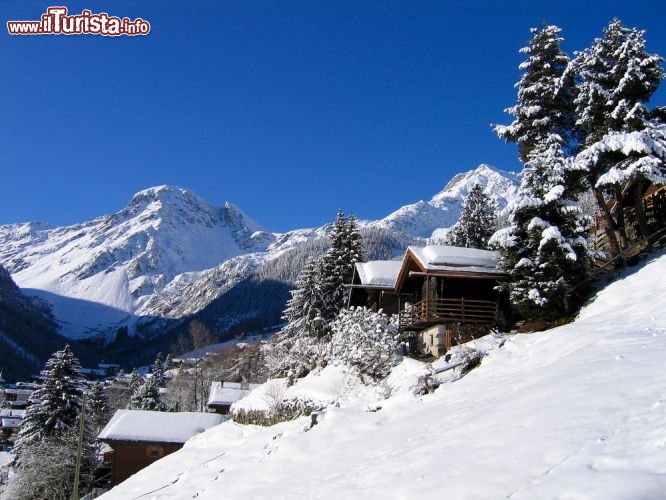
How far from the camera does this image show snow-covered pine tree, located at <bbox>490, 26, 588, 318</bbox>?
76.1ft

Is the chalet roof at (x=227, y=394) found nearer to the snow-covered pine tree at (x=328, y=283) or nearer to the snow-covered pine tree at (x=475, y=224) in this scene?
the snow-covered pine tree at (x=328, y=283)

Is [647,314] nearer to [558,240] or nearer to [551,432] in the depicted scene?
[558,240]

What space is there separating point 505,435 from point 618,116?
20.8m

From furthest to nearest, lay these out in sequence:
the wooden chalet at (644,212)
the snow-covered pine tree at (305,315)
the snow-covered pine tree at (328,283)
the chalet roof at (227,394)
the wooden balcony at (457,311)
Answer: the chalet roof at (227,394)
the snow-covered pine tree at (328,283)
the snow-covered pine tree at (305,315)
the wooden chalet at (644,212)
the wooden balcony at (457,311)

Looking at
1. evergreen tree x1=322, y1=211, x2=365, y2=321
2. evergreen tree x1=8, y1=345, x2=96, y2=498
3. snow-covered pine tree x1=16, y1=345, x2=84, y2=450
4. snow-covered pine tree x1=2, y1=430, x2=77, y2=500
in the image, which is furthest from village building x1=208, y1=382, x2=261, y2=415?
snow-covered pine tree x1=2, y1=430, x2=77, y2=500

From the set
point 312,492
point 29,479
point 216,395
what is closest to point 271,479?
point 312,492

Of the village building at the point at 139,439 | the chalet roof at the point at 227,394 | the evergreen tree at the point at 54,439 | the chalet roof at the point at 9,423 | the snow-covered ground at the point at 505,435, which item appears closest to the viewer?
the snow-covered ground at the point at 505,435

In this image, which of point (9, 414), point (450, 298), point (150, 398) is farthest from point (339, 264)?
point (9, 414)

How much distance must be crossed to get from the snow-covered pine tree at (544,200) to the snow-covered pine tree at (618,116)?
1175mm

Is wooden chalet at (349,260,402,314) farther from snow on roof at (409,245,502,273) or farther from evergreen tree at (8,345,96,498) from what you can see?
evergreen tree at (8,345,96,498)

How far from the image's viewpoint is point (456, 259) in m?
29.1

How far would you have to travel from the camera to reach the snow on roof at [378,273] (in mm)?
38219

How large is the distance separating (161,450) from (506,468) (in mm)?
40069

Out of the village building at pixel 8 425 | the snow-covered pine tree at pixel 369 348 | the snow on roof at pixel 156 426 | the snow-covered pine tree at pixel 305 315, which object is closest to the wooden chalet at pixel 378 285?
the snow-covered pine tree at pixel 305 315
